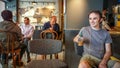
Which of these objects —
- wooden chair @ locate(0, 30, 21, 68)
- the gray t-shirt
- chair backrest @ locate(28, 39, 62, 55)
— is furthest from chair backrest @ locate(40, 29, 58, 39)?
the gray t-shirt

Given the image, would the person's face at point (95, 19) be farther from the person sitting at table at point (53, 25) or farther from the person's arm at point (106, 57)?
the person sitting at table at point (53, 25)

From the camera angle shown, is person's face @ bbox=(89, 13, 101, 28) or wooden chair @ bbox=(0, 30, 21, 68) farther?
wooden chair @ bbox=(0, 30, 21, 68)

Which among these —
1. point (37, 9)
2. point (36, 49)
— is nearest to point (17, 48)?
point (36, 49)

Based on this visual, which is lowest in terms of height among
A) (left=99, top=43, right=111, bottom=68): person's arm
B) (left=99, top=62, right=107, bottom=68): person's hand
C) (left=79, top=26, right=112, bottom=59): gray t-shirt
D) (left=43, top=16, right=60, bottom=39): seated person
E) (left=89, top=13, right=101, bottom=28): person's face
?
(left=99, top=62, right=107, bottom=68): person's hand

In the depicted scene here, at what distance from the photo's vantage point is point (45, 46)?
317 centimetres

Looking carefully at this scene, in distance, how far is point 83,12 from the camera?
552 centimetres

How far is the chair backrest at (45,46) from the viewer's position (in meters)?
3.13

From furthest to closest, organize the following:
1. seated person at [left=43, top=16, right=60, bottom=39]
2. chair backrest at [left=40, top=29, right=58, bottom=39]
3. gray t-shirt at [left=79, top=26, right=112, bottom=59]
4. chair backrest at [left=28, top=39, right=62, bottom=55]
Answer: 1. seated person at [left=43, top=16, right=60, bottom=39]
2. chair backrest at [left=40, top=29, right=58, bottom=39]
3. chair backrest at [left=28, top=39, right=62, bottom=55]
4. gray t-shirt at [left=79, top=26, right=112, bottom=59]

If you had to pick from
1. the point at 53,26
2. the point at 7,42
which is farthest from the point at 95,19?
the point at 53,26

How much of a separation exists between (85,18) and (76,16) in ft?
0.95

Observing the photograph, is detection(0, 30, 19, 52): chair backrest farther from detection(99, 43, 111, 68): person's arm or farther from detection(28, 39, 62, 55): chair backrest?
detection(99, 43, 111, 68): person's arm

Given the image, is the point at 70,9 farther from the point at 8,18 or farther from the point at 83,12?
the point at 8,18

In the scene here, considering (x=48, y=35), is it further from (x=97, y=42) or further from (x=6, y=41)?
(x=97, y=42)

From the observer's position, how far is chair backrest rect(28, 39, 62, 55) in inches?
123
